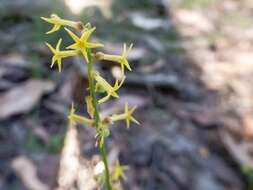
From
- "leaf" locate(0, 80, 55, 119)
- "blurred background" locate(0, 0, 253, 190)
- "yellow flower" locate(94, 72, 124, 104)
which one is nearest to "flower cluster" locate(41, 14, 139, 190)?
"yellow flower" locate(94, 72, 124, 104)

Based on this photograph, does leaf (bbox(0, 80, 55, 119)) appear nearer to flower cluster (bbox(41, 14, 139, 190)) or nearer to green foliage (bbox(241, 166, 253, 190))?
green foliage (bbox(241, 166, 253, 190))

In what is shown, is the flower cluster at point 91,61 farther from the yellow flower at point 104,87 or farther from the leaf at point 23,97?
the leaf at point 23,97

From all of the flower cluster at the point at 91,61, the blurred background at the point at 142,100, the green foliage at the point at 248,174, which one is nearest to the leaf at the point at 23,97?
the blurred background at the point at 142,100

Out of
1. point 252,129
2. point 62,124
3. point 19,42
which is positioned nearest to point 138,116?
point 62,124

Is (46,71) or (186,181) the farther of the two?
(46,71)

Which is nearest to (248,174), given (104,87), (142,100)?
(142,100)

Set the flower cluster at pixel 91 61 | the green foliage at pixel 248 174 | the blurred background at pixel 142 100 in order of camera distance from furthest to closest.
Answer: the green foliage at pixel 248 174 < the blurred background at pixel 142 100 < the flower cluster at pixel 91 61

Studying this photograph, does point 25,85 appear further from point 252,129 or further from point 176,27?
point 176,27

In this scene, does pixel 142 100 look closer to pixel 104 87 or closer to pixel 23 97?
pixel 23 97
